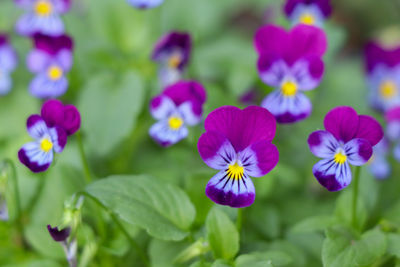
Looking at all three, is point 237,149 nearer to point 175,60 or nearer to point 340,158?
point 340,158

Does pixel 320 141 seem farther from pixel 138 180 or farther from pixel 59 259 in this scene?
pixel 59 259

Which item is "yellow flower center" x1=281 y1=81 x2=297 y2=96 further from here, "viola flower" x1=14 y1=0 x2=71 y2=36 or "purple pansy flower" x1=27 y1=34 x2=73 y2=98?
"viola flower" x1=14 y1=0 x2=71 y2=36

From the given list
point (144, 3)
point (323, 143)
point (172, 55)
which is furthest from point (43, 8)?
point (323, 143)

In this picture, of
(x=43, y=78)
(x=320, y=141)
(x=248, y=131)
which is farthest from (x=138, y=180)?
(x=43, y=78)

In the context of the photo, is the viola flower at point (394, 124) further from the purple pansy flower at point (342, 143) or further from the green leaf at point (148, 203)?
the green leaf at point (148, 203)

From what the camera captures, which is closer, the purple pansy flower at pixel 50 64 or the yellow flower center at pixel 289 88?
the yellow flower center at pixel 289 88

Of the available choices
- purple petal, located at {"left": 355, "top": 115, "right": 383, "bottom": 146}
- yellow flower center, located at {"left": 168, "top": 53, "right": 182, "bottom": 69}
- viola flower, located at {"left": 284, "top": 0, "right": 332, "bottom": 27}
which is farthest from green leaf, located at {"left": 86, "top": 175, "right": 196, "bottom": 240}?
viola flower, located at {"left": 284, "top": 0, "right": 332, "bottom": 27}

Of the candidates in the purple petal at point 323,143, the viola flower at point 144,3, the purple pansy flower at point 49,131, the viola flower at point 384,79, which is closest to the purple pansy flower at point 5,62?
the viola flower at point 144,3
